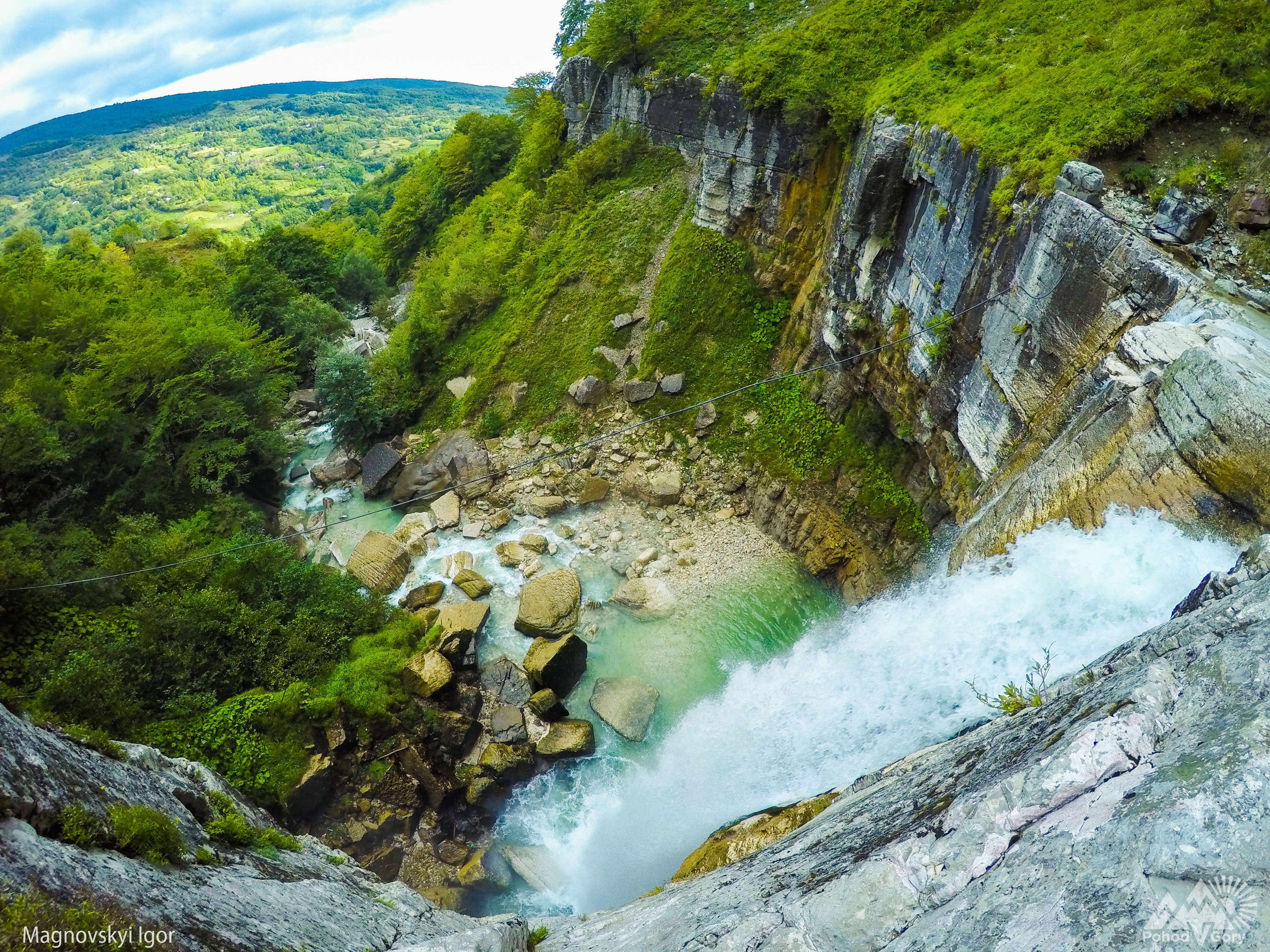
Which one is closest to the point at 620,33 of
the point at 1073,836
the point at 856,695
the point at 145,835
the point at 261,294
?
the point at 261,294

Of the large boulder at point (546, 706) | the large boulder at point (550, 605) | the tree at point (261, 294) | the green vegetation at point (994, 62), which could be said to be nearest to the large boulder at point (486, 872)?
the large boulder at point (546, 706)

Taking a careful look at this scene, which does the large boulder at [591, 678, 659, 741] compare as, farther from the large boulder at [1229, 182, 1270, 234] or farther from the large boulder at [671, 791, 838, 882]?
the large boulder at [1229, 182, 1270, 234]

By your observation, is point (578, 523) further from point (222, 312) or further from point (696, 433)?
point (222, 312)

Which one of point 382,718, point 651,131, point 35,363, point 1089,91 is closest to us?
point 1089,91

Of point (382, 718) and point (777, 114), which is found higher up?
point (777, 114)

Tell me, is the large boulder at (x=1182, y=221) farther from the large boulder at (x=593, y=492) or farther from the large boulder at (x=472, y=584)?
the large boulder at (x=472, y=584)

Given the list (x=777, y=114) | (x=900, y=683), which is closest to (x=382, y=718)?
(x=900, y=683)

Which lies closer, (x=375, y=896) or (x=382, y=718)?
(x=375, y=896)
